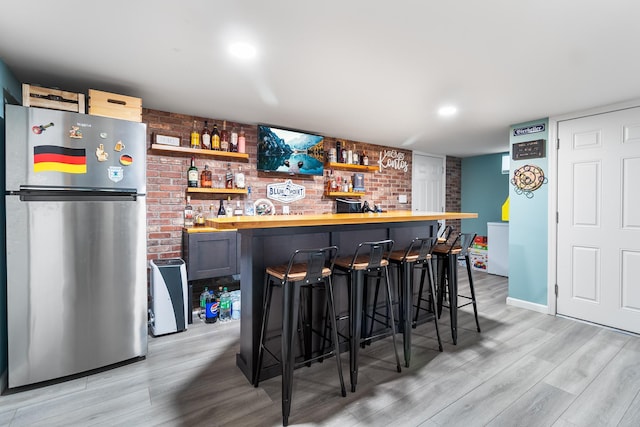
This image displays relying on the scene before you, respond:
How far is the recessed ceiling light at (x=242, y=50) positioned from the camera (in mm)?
1949

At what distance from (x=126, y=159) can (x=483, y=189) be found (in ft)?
19.3

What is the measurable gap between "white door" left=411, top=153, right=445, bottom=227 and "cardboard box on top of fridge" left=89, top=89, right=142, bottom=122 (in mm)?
4341

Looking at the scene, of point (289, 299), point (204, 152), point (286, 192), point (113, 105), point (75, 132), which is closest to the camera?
point (289, 299)

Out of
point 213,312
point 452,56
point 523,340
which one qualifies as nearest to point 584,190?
point 523,340

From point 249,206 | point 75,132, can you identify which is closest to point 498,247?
point 249,206

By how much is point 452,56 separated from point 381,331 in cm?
228

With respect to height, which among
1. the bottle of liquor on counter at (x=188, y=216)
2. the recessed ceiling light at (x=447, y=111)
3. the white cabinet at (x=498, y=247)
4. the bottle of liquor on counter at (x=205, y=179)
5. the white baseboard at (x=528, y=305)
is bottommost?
the white baseboard at (x=528, y=305)

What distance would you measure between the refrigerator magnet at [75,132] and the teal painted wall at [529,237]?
4.28m

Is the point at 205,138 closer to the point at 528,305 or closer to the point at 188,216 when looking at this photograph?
the point at 188,216

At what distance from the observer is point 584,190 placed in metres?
3.21

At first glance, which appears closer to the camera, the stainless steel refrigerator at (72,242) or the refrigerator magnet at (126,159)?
the stainless steel refrigerator at (72,242)

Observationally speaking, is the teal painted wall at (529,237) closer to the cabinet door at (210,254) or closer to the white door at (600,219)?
the white door at (600,219)

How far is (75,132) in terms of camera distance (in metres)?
2.10

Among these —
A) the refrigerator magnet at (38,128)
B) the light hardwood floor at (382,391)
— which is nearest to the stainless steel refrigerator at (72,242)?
the refrigerator magnet at (38,128)
